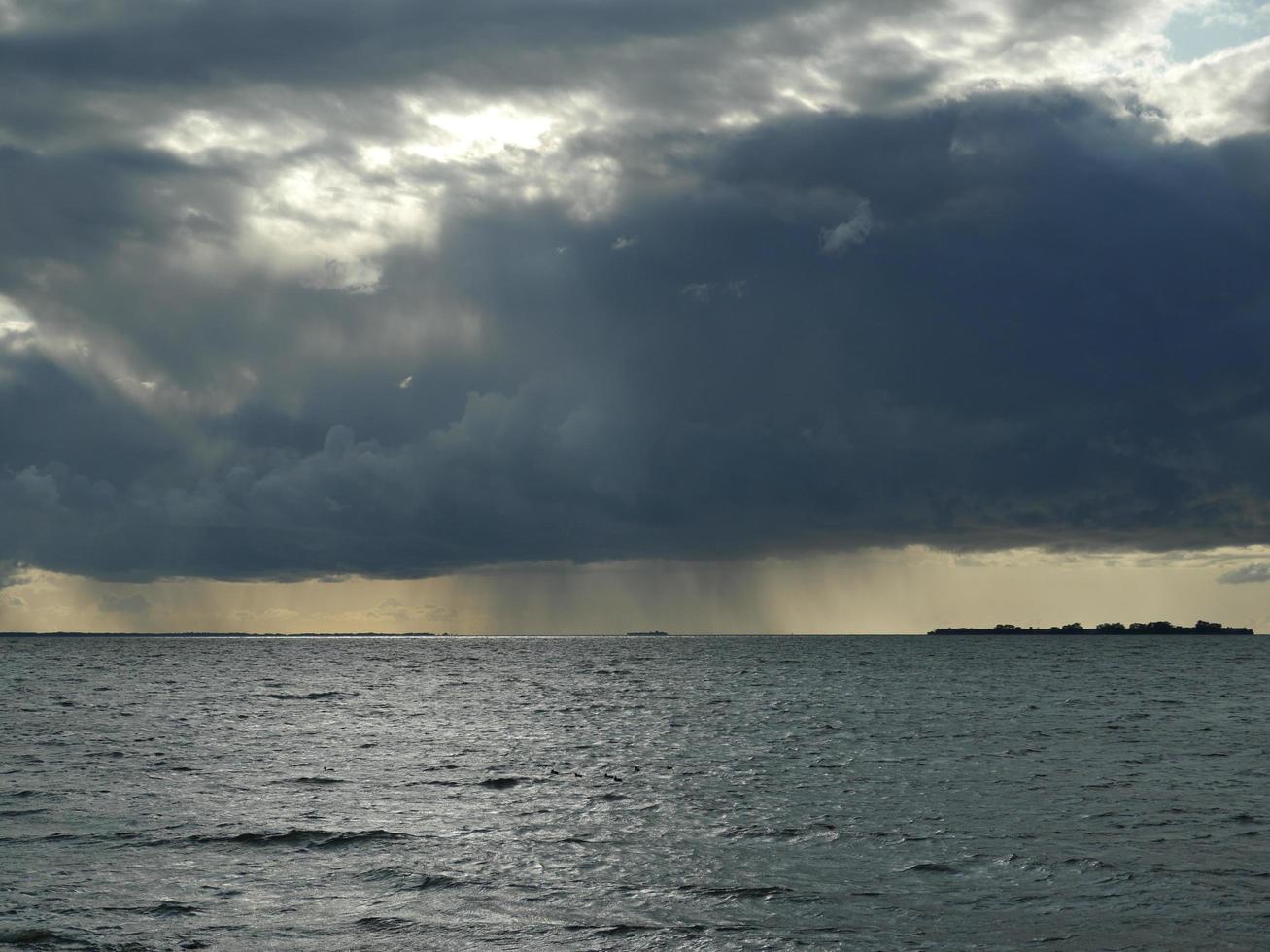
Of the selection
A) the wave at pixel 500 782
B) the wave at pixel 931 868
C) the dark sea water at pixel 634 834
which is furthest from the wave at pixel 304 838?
the wave at pixel 931 868

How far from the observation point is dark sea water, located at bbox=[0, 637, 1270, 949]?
77.5ft

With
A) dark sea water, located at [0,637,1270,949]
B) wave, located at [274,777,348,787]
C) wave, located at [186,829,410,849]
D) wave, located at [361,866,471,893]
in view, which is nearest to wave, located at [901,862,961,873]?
dark sea water, located at [0,637,1270,949]

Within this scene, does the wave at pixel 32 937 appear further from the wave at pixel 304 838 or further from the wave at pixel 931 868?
the wave at pixel 931 868

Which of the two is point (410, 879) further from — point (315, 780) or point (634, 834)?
point (315, 780)

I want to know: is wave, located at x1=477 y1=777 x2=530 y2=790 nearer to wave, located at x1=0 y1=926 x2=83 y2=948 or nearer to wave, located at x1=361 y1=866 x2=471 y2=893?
wave, located at x1=361 y1=866 x2=471 y2=893

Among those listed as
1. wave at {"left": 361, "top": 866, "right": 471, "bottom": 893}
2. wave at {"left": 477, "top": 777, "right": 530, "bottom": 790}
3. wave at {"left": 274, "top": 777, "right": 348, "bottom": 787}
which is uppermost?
wave at {"left": 361, "top": 866, "right": 471, "bottom": 893}

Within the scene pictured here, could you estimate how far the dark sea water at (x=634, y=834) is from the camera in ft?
77.5

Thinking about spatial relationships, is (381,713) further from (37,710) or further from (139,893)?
(139,893)

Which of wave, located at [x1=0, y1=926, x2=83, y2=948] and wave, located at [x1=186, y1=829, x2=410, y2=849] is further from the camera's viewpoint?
wave, located at [x1=186, y1=829, x2=410, y2=849]

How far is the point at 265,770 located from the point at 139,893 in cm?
2343

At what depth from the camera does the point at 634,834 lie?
111 ft

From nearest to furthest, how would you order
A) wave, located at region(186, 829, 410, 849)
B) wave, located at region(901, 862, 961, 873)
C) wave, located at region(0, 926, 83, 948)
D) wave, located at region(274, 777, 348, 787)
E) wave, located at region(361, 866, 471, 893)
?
wave, located at region(0, 926, 83, 948), wave, located at region(361, 866, 471, 893), wave, located at region(901, 862, 961, 873), wave, located at region(186, 829, 410, 849), wave, located at region(274, 777, 348, 787)

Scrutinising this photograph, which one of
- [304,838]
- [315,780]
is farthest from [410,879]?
[315,780]

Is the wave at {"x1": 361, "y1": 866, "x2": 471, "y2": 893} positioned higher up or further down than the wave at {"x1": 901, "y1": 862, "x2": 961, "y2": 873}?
further down
